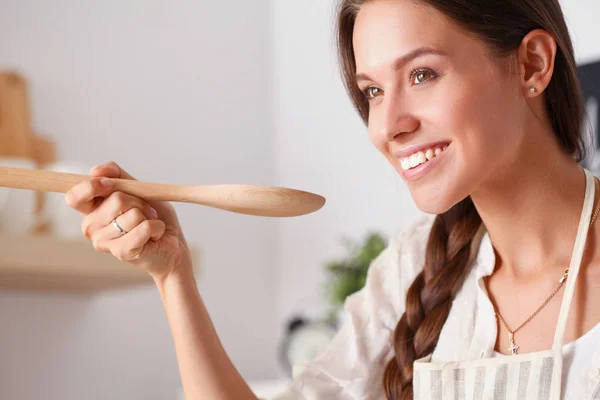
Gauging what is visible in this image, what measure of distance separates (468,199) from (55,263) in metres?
0.91

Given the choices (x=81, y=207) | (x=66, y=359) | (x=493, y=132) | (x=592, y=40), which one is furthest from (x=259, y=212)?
(x=66, y=359)

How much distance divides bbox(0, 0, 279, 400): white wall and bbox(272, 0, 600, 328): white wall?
7 cm

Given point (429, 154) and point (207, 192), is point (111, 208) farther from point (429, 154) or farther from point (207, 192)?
point (429, 154)

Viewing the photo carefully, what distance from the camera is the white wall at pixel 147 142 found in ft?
6.94

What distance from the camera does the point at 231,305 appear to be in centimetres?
254

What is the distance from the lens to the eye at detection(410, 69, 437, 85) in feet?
3.12

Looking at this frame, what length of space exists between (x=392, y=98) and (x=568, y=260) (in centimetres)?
35

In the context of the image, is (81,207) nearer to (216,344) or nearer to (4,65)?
(216,344)

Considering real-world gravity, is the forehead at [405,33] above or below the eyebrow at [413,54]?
above

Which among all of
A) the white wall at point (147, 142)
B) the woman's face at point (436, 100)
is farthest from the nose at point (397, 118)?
the white wall at point (147, 142)

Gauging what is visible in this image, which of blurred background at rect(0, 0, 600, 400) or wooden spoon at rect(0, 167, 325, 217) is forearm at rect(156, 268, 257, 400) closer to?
wooden spoon at rect(0, 167, 325, 217)

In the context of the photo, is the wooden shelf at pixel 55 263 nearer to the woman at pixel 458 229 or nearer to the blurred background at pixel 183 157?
the blurred background at pixel 183 157

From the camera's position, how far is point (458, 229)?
1198mm

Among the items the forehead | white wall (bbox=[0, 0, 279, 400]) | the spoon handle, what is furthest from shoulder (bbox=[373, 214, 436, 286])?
white wall (bbox=[0, 0, 279, 400])
